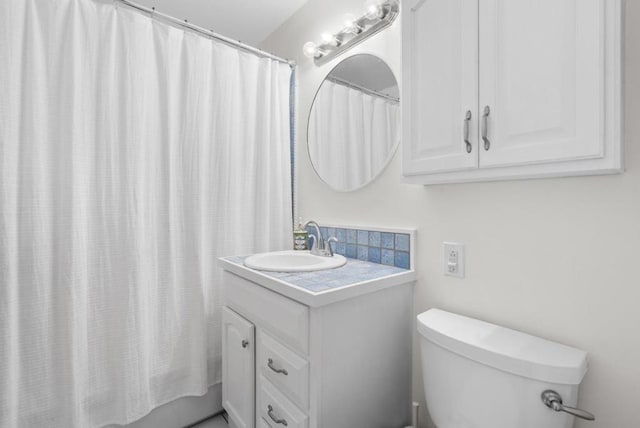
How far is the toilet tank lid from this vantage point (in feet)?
2.49

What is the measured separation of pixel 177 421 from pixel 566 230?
187 centimetres

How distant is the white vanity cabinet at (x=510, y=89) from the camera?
0.66 metres

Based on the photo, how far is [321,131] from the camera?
70.1 inches

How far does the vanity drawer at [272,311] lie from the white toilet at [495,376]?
1.30ft

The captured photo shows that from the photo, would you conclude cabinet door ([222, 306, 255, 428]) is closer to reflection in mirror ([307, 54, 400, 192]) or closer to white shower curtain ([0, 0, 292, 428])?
white shower curtain ([0, 0, 292, 428])

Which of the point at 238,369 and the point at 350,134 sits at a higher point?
the point at 350,134

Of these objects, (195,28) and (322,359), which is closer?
(322,359)

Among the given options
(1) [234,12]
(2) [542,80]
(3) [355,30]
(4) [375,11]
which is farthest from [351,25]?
(2) [542,80]

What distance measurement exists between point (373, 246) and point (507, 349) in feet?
2.27

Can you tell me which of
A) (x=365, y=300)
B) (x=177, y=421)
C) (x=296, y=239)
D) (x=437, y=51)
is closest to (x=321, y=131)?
(x=296, y=239)

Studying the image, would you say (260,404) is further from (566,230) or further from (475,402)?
(566,230)

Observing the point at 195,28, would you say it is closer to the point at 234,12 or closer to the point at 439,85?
the point at 234,12

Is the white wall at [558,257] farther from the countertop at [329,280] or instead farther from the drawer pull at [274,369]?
the drawer pull at [274,369]

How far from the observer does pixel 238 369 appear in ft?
4.55
